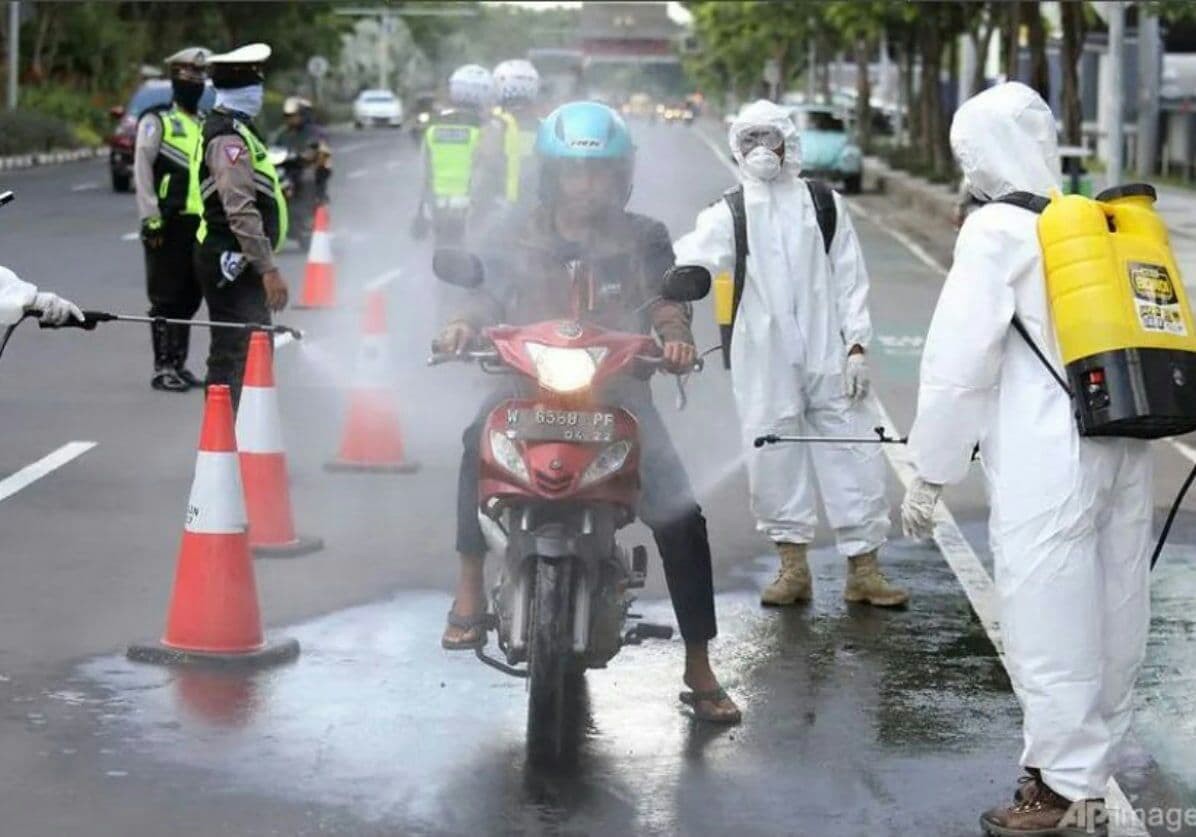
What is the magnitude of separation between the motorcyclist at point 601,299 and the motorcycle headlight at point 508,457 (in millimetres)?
394

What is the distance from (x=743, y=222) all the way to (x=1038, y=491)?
130 inches

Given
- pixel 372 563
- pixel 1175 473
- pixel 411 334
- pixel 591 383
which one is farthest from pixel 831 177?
pixel 591 383

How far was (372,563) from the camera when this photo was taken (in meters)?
10.4

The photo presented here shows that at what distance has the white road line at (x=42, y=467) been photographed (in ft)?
39.6

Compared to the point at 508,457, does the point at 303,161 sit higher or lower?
lower

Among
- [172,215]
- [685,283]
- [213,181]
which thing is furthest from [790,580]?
[172,215]

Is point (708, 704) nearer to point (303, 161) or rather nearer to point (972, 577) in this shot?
point (972, 577)

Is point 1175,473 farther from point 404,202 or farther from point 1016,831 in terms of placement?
point 404,202

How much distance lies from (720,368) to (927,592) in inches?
305

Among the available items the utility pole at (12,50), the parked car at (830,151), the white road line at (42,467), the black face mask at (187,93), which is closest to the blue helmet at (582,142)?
the white road line at (42,467)

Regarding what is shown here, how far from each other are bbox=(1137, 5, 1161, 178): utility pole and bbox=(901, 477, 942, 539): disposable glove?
153 ft

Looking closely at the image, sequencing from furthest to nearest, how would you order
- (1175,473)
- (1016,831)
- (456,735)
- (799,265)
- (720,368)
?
(720,368), (1175,473), (799,265), (456,735), (1016,831)

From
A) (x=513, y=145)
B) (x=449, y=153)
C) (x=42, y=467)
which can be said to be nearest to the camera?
(x=42, y=467)

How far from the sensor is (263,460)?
10367 mm
